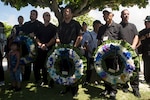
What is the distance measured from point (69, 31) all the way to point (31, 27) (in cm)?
169

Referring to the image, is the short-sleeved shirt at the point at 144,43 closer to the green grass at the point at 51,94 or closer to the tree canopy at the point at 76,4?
the green grass at the point at 51,94

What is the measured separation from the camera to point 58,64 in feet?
30.0

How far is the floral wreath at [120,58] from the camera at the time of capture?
8.57 m

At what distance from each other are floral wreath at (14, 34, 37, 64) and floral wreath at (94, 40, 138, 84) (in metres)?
2.06

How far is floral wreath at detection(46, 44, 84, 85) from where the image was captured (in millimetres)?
8734

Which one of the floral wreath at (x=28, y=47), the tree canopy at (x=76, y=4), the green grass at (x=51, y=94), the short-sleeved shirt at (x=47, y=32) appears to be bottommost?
the green grass at (x=51, y=94)

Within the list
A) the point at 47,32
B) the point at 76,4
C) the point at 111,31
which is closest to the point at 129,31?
the point at 111,31

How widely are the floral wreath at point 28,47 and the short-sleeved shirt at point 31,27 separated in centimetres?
23

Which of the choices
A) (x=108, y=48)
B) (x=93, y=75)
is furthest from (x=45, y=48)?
(x=93, y=75)

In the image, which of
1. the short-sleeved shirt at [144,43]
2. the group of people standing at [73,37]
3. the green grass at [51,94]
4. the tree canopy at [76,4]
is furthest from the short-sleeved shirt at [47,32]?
the tree canopy at [76,4]

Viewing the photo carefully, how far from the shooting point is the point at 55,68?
909cm

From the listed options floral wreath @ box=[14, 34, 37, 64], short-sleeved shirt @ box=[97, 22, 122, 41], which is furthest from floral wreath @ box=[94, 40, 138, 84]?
floral wreath @ box=[14, 34, 37, 64]

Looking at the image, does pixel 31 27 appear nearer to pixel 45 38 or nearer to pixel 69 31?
→ pixel 45 38

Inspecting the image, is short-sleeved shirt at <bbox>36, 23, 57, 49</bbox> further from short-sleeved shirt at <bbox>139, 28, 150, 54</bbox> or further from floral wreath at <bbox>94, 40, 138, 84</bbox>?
short-sleeved shirt at <bbox>139, 28, 150, 54</bbox>
